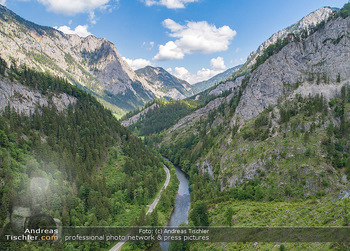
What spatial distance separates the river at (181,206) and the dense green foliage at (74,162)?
495 centimetres

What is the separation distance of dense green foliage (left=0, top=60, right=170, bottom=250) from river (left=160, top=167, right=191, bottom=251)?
4947 millimetres

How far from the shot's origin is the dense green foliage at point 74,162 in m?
65.7

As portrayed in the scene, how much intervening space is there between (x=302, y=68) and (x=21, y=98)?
161567 mm

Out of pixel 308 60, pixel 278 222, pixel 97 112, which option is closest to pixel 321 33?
pixel 308 60

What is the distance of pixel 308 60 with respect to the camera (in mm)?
130000

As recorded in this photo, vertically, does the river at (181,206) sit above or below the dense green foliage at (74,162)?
below

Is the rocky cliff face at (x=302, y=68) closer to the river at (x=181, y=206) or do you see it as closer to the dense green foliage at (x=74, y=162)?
the river at (x=181, y=206)

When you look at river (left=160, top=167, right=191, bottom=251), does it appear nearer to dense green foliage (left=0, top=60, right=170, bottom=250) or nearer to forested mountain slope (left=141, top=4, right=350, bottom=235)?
dense green foliage (left=0, top=60, right=170, bottom=250)

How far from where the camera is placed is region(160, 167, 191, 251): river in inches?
3137

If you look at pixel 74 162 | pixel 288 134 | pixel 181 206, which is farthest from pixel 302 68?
pixel 74 162

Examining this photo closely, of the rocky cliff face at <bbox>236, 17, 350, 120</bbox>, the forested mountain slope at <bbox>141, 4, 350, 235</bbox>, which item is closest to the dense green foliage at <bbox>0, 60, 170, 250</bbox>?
the forested mountain slope at <bbox>141, 4, 350, 235</bbox>

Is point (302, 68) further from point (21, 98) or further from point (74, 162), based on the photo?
point (21, 98)

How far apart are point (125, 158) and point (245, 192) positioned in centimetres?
6964

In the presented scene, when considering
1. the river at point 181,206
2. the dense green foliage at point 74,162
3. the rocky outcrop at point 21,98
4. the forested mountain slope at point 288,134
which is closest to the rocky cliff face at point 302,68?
the forested mountain slope at point 288,134
